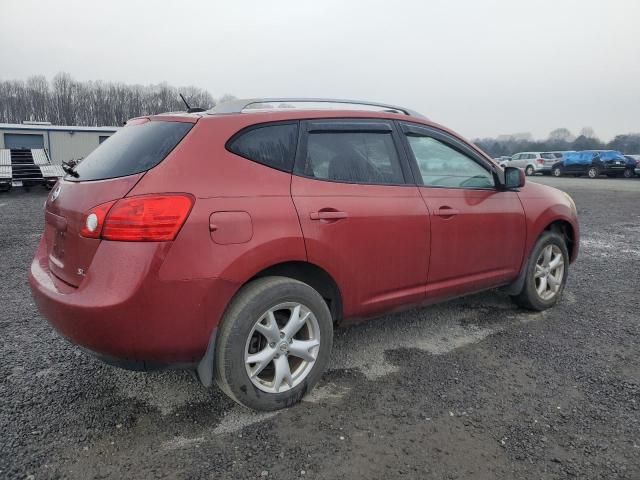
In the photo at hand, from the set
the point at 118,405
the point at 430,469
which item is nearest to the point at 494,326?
the point at 430,469

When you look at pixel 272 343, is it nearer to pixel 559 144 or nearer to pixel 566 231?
pixel 566 231

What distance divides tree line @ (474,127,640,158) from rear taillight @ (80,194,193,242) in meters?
52.2

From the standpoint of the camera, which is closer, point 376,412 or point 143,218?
point 143,218

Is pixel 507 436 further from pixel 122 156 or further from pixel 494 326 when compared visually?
pixel 122 156

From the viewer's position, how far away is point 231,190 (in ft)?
8.21

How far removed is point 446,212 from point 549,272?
1.62m

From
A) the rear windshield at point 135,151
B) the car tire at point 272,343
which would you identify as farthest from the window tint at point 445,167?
the rear windshield at point 135,151

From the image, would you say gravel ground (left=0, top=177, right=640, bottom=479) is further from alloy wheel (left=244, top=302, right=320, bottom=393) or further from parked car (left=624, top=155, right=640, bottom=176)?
parked car (left=624, top=155, right=640, bottom=176)

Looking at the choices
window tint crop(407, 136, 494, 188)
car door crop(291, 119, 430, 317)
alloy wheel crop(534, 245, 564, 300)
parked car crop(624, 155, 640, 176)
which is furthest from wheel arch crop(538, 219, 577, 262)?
parked car crop(624, 155, 640, 176)

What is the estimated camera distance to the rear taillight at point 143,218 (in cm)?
228

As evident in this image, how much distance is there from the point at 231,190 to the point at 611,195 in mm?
17860

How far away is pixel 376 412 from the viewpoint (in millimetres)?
2721

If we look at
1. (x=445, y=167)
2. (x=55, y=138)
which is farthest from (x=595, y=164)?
(x=55, y=138)

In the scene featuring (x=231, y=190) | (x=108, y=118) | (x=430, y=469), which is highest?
(x=108, y=118)
